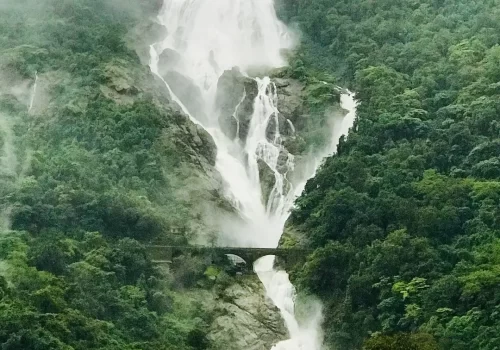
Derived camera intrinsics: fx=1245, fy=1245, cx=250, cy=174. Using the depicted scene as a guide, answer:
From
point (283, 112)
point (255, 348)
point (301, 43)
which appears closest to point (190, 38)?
point (301, 43)

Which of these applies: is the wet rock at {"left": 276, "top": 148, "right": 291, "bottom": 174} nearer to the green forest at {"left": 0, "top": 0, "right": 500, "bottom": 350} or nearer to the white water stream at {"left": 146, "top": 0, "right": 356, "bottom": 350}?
the white water stream at {"left": 146, "top": 0, "right": 356, "bottom": 350}

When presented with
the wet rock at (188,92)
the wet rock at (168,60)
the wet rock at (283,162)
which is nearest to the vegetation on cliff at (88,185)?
the wet rock at (188,92)

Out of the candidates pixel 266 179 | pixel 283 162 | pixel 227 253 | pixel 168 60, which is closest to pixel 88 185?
pixel 227 253

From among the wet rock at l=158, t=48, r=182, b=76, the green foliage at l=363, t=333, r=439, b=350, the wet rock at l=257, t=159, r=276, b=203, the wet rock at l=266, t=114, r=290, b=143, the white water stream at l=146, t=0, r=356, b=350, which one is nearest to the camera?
the green foliage at l=363, t=333, r=439, b=350

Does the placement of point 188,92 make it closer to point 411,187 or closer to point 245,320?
point 411,187

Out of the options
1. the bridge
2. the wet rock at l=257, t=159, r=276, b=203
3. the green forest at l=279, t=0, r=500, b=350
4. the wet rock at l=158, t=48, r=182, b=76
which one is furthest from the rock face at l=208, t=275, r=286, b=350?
the wet rock at l=158, t=48, r=182, b=76

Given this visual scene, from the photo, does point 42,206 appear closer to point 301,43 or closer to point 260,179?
point 260,179

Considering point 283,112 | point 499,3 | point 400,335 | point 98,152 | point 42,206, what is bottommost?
point 400,335
